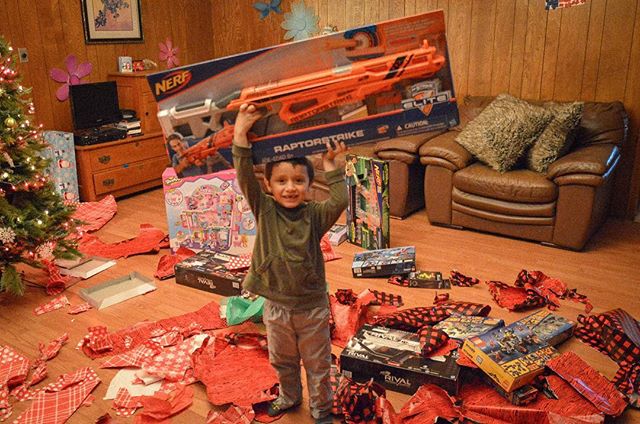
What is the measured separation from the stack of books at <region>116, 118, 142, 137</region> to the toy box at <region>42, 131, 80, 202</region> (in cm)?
50

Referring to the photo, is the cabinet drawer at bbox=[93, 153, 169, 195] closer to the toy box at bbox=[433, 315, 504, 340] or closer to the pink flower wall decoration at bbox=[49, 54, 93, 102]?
the pink flower wall decoration at bbox=[49, 54, 93, 102]

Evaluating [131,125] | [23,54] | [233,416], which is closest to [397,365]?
[233,416]

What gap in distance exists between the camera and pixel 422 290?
9.71 feet

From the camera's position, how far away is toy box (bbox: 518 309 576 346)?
2373 mm

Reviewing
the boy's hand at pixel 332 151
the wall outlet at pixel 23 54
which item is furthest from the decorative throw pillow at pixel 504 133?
the wall outlet at pixel 23 54

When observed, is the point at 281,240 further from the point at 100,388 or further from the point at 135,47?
the point at 135,47

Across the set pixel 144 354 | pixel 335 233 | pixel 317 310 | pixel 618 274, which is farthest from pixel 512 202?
pixel 144 354

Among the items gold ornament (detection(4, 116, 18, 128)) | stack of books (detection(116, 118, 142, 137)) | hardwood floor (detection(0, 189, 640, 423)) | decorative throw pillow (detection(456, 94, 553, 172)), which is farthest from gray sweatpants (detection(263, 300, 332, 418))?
stack of books (detection(116, 118, 142, 137))

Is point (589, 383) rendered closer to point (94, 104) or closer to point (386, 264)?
point (386, 264)

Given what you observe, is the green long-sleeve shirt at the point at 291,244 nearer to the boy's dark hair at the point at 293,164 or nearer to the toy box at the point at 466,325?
the boy's dark hair at the point at 293,164

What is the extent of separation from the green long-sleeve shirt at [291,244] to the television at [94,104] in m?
3.49

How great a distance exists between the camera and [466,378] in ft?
7.06

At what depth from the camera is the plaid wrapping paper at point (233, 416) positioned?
198cm

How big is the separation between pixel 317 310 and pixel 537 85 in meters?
3.20
